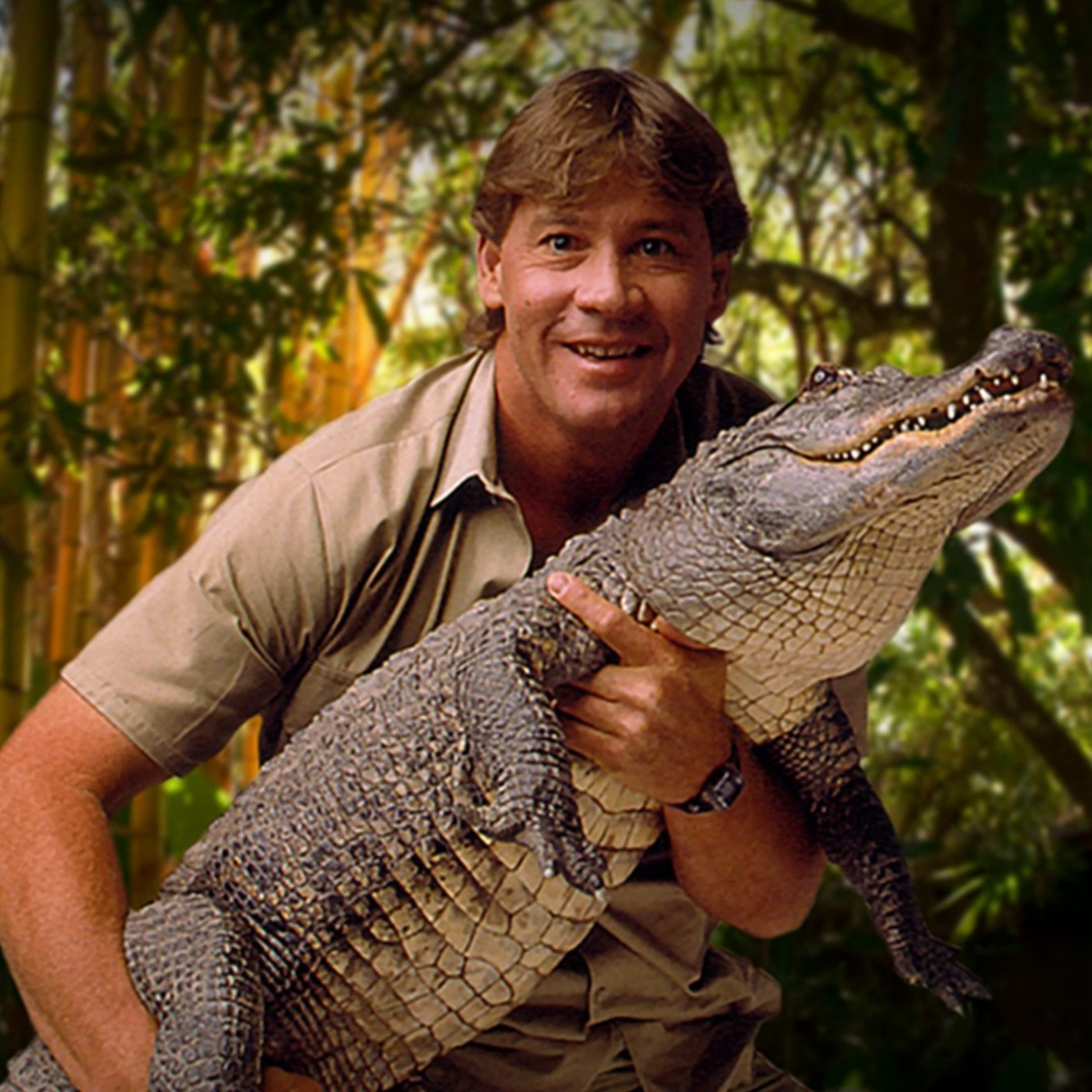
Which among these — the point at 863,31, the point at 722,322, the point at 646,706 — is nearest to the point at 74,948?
the point at 646,706

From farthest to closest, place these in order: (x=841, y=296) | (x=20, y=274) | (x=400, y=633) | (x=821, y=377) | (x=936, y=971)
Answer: (x=841, y=296), (x=20, y=274), (x=400, y=633), (x=936, y=971), (x=821, y=377)

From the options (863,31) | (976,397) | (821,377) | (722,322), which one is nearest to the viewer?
(976,397)

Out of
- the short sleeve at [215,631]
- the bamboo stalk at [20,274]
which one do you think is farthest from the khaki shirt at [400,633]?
the bamboo stalk at [20,274]

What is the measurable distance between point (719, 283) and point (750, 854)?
56cm

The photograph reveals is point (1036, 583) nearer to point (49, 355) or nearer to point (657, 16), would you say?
point (657, 16)

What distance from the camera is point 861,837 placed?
1.38 meters

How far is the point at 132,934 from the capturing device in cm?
131

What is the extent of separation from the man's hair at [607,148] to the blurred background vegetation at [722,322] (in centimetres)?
152

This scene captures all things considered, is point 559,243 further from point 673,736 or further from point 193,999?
point 193,999

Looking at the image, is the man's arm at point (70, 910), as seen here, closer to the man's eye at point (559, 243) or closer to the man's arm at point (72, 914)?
the man's arm at point (72, 914)

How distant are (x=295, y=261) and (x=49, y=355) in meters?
1.76

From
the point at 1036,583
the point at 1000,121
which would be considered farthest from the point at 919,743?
the point at 1000,121

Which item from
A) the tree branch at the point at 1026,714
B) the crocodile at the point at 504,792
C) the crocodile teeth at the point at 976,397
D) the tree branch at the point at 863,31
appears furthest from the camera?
the tree branch at the point at 1026,714

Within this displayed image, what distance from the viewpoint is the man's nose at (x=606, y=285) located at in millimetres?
1284
